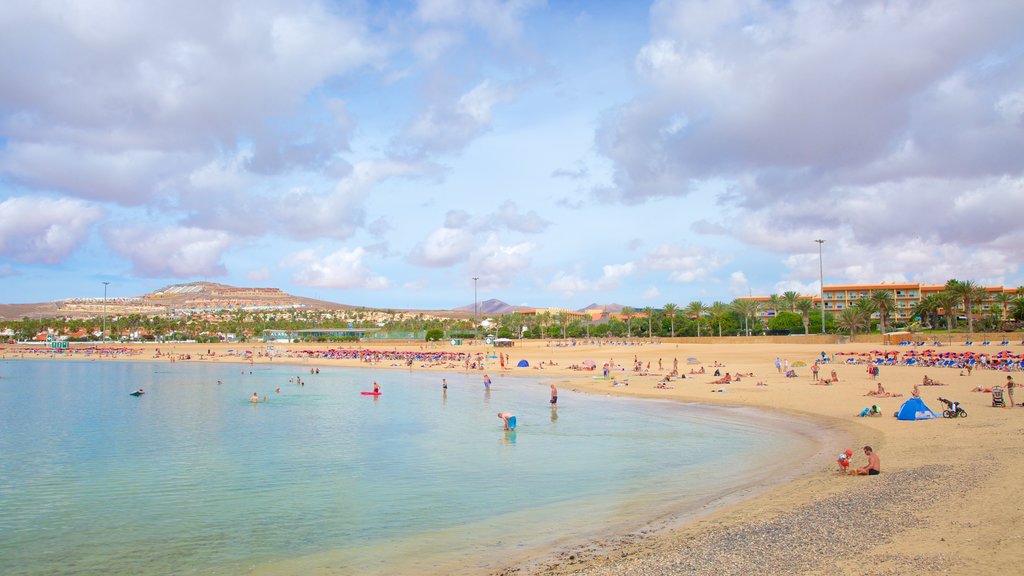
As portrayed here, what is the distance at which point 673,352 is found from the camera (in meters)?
67.4

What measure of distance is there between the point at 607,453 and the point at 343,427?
11358mm

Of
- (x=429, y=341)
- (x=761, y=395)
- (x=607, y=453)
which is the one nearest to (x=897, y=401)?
(x=761, y=395)

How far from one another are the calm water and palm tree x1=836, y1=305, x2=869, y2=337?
5208cm

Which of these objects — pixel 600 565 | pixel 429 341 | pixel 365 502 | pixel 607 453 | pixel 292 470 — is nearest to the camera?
pixel 600 565

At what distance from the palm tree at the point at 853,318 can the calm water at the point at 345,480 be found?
171 feet

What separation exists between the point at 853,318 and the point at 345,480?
69363 millimetres

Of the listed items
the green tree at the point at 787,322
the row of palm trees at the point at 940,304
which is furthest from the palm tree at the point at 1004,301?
the green tree at the point at 787,322

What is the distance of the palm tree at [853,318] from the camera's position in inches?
2869

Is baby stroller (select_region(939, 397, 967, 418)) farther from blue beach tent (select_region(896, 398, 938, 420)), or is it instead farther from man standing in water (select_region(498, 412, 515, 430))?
man standing in water (select_region(498, 412, 515, 430))

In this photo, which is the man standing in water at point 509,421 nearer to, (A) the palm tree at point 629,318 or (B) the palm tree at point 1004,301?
(B) the palm tree at point 1004,301

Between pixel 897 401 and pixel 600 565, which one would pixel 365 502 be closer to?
pixel 600 565

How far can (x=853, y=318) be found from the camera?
72.5 metres

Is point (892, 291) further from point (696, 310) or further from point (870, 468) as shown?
point (870, 468)

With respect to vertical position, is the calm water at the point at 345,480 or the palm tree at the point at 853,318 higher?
the palm tree at the point at 853,318
